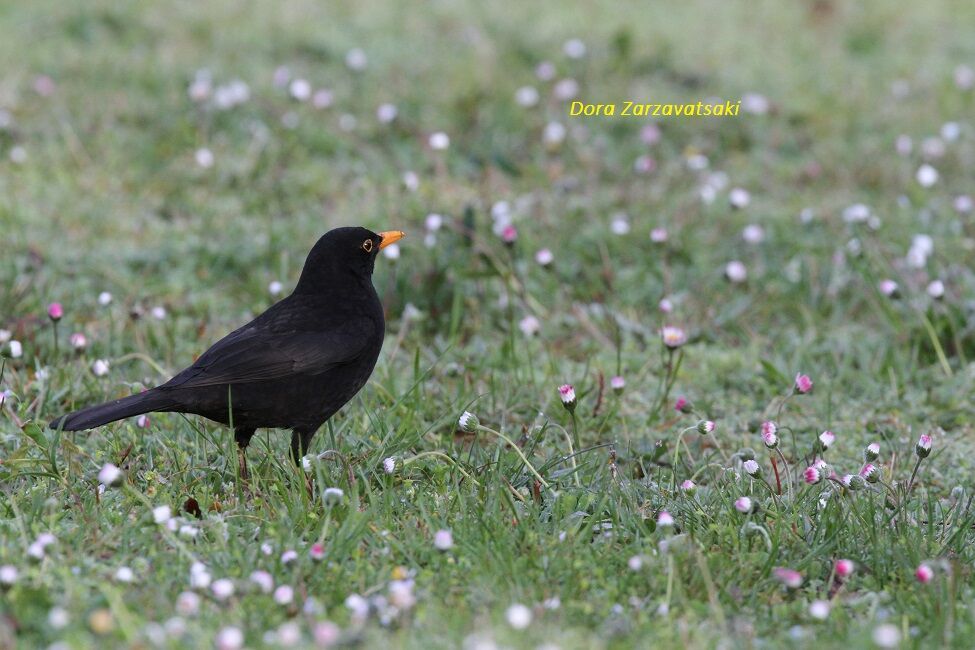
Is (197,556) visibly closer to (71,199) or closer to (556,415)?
(556,415)

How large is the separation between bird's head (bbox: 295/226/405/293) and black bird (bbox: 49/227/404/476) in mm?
20

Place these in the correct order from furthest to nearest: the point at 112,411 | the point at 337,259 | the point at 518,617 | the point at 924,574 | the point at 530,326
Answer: the point at 530,326 → the point at 337,259 → the point at 112,411 → the point at 924,574 → the point at 518,617

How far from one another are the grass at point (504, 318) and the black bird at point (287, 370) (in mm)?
204

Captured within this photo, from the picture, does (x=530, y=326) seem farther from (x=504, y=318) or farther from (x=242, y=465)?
(x=242, y=465)

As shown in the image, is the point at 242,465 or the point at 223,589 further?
the point at 242,465

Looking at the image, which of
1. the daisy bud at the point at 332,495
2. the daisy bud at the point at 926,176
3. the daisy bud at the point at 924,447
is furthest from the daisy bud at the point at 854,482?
the daisy bud at the point at 926,176

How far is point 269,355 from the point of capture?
183 inches

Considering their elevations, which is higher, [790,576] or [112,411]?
[112,411]

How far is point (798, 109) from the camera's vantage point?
9.20 m

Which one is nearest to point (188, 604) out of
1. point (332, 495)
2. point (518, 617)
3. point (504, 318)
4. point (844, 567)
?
point (332, 495)

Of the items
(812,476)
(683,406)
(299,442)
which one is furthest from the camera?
(683,406)

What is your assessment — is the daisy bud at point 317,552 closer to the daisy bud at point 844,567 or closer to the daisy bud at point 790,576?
the daisy bud at point 790,576

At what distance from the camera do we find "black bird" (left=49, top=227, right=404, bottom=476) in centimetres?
450

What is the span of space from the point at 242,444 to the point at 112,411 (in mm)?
685
